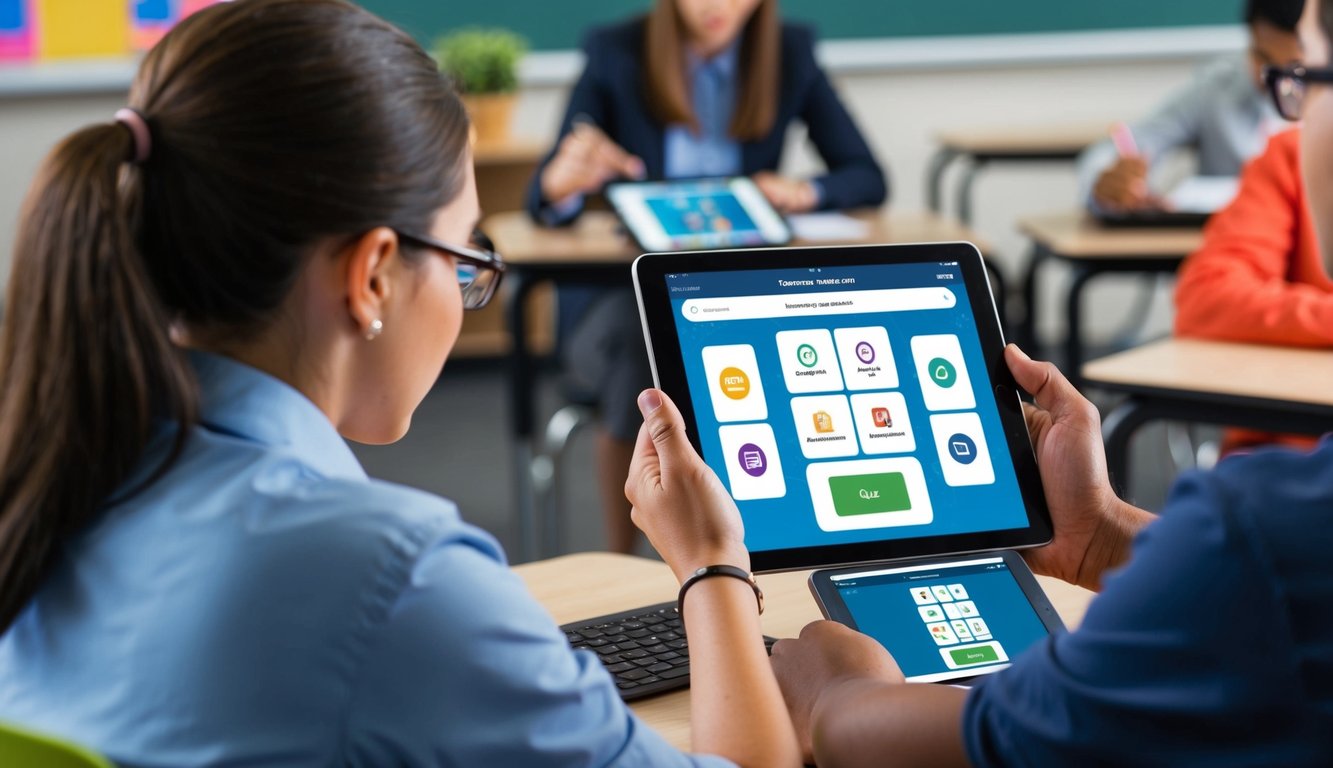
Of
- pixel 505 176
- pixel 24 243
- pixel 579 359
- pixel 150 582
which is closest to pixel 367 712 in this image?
pixel 150 582

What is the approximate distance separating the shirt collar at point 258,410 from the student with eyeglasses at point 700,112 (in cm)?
217

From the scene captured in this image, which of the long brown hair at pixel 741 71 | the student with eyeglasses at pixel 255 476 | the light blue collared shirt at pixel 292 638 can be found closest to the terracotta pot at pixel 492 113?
the long brown hair at pixel 741 71

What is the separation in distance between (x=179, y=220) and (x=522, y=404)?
6.92 feet

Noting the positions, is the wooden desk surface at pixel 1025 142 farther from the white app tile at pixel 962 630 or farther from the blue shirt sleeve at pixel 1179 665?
the blue shirt sleeve at pixel 1179 665

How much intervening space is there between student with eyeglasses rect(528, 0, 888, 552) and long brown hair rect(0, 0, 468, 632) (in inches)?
85.6

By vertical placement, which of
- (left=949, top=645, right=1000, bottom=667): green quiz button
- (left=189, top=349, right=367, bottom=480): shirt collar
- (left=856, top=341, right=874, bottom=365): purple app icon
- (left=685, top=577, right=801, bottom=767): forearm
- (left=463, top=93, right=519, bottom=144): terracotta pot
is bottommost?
(left=463, top=93, right=519, bottom=144): terracotta pot

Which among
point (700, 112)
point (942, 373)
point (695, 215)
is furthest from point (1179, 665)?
point (700, 112)

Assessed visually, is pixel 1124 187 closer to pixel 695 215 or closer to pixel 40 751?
pixel 695 215

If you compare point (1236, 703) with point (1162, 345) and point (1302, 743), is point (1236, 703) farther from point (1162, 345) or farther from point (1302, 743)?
point (1162, 345)

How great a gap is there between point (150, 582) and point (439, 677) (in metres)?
0.17

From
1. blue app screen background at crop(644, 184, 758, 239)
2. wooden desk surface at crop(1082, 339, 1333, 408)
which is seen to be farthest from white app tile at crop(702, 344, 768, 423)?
blue app screen background at crop(644, 184, 758, 239)

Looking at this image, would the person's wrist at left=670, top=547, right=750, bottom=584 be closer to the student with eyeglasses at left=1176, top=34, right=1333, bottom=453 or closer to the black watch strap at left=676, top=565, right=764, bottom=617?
the black watch strap at left=676, top=565, right=764, bottom=617

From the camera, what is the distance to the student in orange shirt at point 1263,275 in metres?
2.12

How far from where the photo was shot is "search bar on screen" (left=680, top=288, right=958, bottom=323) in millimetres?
1139
